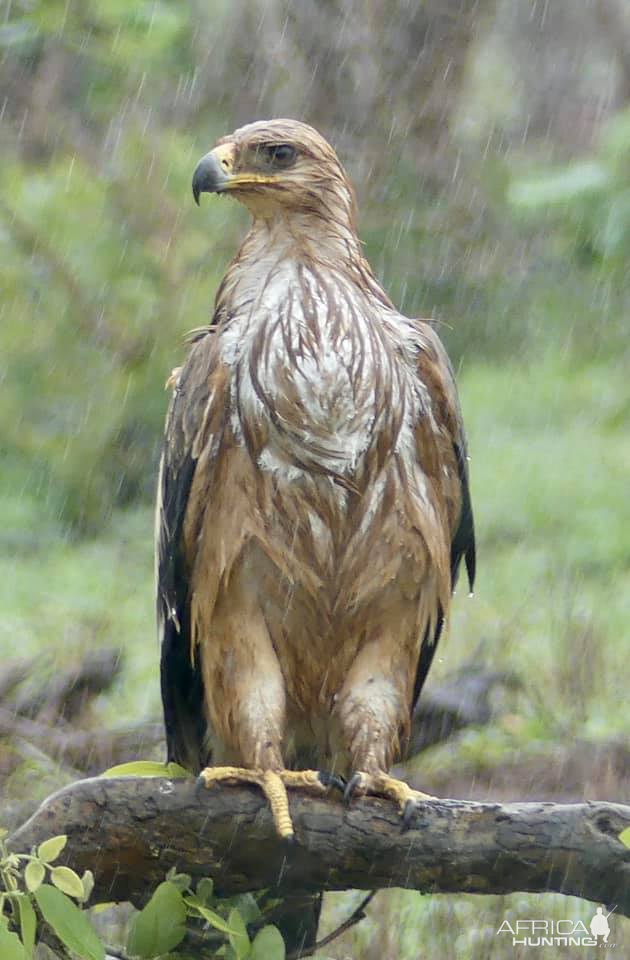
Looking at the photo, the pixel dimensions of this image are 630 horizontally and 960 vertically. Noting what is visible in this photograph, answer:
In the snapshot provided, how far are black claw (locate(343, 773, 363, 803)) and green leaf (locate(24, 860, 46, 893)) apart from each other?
33.9 inches

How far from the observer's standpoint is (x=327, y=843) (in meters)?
3.36

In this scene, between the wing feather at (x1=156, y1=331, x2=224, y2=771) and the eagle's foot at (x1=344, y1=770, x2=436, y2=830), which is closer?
the eagle's foot at (x1=344, y1=770, x2=436, y2=830)

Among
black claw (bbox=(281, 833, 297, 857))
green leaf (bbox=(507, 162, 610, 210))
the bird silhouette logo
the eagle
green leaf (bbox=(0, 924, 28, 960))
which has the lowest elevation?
the bird silhouette logo

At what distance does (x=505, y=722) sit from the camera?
592 cm

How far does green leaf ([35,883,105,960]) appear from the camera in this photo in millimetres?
2801

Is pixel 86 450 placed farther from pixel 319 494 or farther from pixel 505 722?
pixel 319 494

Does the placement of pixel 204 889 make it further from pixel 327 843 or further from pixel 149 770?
pixel 149 770

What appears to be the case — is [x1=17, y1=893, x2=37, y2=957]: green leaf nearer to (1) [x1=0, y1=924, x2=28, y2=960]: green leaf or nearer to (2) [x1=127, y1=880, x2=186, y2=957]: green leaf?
(1) [x1=0, y1=924, x2=28, y2=960]: green leaf

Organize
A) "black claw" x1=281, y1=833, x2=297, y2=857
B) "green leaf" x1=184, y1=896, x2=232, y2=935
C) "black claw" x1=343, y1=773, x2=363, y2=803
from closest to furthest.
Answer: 1. "green leaf" x1=184, y1=896, x2=232, y2=935
2. "black claw" x1=281, y1=833, x2=297, y2=857
3. "black claw" x1=343, y1=773, x2=363, y2=803

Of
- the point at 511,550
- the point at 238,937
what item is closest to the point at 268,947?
the point at 238,937

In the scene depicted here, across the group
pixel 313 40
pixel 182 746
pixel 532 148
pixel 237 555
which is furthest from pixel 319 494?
pixel 532 148

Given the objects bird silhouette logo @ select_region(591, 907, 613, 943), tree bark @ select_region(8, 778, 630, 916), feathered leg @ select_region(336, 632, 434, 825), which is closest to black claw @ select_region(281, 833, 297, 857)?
tree bark @ select_region(8, 778, 630, 916)

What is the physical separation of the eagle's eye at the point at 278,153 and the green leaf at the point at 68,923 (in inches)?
74.8

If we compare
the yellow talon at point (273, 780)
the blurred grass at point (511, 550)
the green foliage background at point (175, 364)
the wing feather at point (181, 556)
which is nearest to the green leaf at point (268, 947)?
the yellow talon at point (273, 780)
